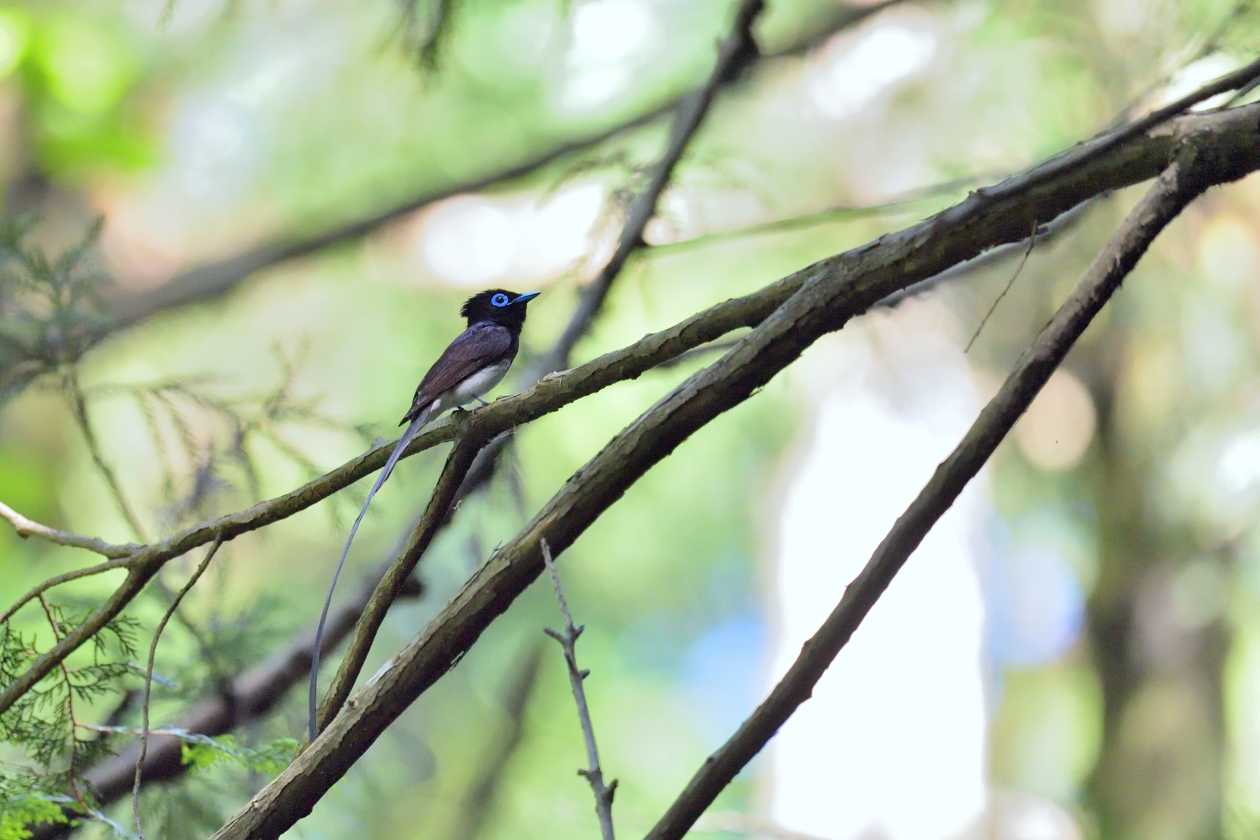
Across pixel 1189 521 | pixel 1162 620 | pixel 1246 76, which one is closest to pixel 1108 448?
pixel 1189 521

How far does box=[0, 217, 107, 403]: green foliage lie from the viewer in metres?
4.26

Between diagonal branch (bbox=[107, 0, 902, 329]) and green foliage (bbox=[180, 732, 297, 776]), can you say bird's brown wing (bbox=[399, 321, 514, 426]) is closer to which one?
green foliage (bbox=[180, 732, 297, 776])

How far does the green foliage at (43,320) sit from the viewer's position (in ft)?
14.0

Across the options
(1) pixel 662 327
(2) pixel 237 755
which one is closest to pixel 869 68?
(1) pixel 662 327

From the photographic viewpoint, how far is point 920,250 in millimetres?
2381

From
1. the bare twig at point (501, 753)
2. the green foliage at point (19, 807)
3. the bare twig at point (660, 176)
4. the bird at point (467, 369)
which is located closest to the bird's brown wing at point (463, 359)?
the bird at point (467, 369)

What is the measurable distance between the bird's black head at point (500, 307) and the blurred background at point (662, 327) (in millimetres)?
761

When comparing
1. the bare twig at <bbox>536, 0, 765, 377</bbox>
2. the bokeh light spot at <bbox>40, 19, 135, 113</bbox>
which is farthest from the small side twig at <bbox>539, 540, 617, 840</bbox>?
the bokeh light spot at <bbox>40, 19, 135, 113</bbox>

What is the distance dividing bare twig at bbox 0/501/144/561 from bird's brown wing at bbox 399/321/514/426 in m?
0.96

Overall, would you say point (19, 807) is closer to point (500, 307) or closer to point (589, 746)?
point (589, 746)

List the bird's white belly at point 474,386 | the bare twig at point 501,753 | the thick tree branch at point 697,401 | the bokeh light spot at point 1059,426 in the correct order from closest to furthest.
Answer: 1. the thick tree branch at point 697,401
2. the bird's white belly at point 474,386
3. the bare twig at point 501,753
4. the bokeh light spot at point 1059,426

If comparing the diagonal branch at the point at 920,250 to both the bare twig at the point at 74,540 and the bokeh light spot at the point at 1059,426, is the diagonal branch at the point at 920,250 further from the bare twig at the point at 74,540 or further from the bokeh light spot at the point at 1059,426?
the bokeh light spot at the point at 1059,426

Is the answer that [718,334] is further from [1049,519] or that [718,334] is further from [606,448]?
[1049,519]

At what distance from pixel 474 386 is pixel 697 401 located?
1596mm
